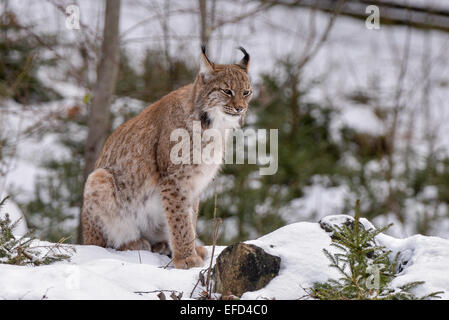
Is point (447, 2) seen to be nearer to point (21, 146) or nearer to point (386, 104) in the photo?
point (386, 104)

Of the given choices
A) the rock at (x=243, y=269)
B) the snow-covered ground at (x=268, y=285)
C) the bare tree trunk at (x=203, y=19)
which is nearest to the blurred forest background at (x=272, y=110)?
the bare tree trunk at (x=203, y=19)

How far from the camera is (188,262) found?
4137 millimetres

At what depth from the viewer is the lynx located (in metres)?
4.23

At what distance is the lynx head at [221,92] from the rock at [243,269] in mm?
1339

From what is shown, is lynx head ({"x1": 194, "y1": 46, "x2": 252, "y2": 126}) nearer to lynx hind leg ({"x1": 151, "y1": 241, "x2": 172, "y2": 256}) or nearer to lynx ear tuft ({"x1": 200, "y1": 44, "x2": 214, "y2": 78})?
lynx ear tuft ({"x1": 200, "y1": 44, "x2": 214, "y2": 78})

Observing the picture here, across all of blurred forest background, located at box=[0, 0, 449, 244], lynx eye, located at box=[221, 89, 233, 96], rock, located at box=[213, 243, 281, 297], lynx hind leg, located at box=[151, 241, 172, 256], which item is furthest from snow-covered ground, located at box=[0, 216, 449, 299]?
blurred forest background, located at box=[0, 0, 449, 244]

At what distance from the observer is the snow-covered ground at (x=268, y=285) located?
8.72ft

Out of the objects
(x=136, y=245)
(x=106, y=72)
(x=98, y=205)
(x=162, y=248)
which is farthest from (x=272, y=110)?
(x=98, y=205)

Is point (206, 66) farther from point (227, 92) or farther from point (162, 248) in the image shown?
point (162, 248)

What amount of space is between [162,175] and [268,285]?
5.11 feet

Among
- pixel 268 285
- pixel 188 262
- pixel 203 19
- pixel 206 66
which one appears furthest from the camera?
pixel 203 19

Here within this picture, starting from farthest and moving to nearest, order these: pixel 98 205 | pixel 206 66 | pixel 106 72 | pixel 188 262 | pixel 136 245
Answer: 1. pixel 106 72
2. pixel 136 245
3. pixel 98 205
4. pixel 206 66
5. pixel 188 262

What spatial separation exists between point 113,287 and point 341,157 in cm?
746

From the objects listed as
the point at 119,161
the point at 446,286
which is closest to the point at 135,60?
the point at 119,161
